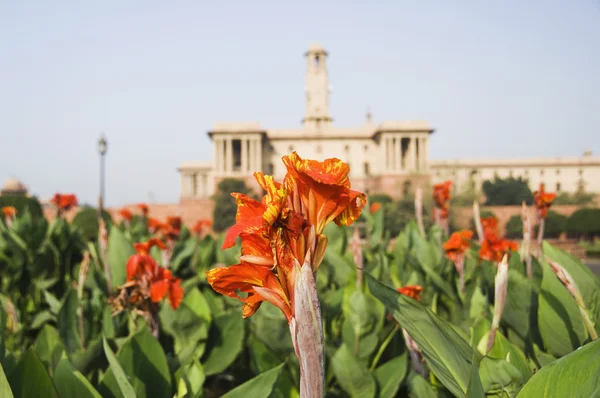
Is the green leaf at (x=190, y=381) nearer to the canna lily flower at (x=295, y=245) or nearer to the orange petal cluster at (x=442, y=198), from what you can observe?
the canna lily flower at (x=295, y=245)

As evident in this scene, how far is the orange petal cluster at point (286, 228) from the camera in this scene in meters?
0.79

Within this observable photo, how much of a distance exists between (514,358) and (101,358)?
1137 millimetres

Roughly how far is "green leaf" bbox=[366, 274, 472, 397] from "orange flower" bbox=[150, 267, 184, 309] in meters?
0.87

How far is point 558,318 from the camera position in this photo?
1.43 m

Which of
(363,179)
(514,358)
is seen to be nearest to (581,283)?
(514,358)

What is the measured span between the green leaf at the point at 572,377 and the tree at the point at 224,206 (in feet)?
114

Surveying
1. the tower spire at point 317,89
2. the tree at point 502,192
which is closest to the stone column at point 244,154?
the tower spire at point 317,89

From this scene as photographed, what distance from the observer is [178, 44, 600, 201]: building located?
50.1 metres

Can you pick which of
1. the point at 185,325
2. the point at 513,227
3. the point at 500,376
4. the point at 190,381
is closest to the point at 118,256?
the point at 185,325

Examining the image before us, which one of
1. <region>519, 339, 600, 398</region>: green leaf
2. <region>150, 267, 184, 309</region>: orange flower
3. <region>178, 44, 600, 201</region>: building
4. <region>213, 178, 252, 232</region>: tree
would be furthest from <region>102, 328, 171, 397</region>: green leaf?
<region>178, 44, 600, 201</region>: building

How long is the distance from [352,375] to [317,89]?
54010 millimetres

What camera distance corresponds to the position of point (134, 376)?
130 centimetres

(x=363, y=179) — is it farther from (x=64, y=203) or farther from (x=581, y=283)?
(x=581, y=283)

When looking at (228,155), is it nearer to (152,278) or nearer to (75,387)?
(152,278)
